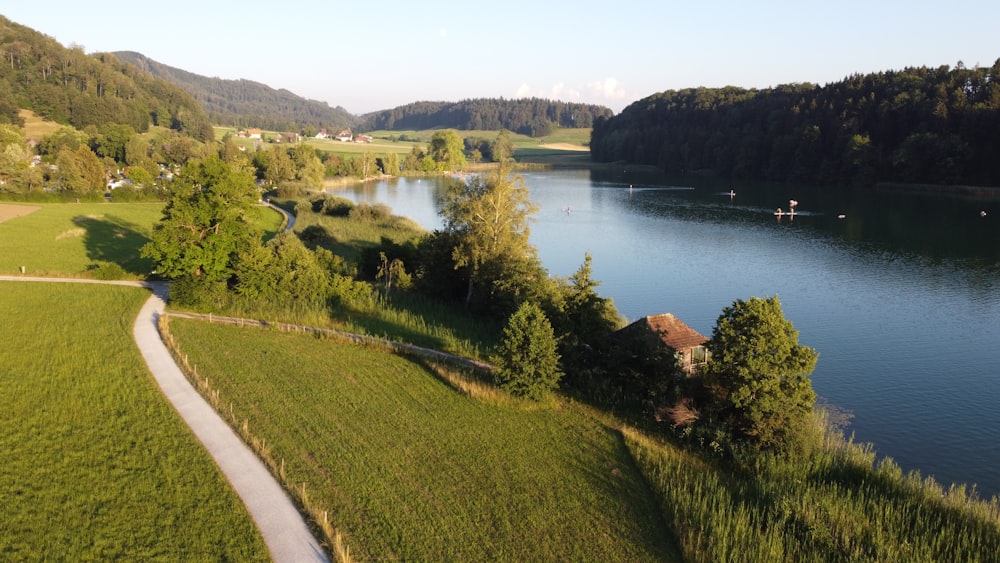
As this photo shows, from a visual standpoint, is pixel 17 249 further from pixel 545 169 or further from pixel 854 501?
pixel 545 169

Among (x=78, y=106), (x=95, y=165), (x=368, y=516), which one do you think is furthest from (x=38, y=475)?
(x=78, y=106)

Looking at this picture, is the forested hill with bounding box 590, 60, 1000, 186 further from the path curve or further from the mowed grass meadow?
the path curve

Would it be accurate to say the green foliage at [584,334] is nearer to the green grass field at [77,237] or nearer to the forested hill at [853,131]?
the green grass field at [77,237]

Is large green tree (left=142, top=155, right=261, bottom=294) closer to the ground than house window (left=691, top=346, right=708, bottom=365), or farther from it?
farther from it

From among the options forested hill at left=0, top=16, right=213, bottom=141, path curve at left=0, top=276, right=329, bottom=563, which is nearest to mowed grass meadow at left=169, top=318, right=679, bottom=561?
path curve at left=0, top=276, right=329, bottom=563

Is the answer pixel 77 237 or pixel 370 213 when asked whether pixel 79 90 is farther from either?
pixel 77 237

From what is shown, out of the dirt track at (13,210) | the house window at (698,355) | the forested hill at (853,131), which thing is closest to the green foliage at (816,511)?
the house window at (698,355)
